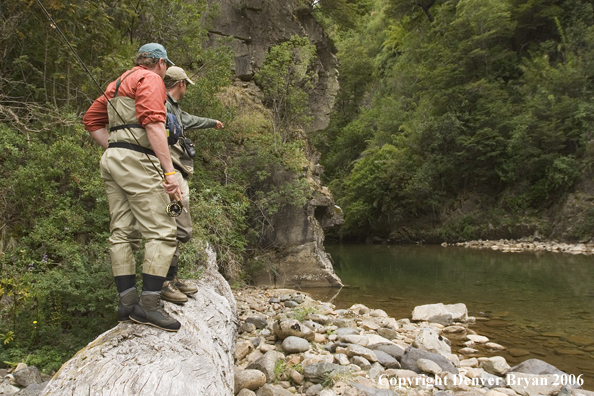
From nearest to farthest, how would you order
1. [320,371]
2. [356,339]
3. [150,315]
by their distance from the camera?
1. [150,315]
2. [320,371]
3. [356,339]

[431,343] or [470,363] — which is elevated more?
[431,343]

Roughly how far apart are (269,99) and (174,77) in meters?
9.87

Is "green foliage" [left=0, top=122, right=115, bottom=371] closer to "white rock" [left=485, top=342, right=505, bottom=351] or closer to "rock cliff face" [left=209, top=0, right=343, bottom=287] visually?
"white rock" [left=485, top=342, right=505, bottom=351]

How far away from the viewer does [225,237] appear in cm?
859

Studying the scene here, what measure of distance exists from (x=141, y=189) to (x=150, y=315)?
840 mm

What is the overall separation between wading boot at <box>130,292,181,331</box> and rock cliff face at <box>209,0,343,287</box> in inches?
333

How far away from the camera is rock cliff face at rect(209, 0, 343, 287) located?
1153cm

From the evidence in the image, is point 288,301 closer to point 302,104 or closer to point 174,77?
point 174,77

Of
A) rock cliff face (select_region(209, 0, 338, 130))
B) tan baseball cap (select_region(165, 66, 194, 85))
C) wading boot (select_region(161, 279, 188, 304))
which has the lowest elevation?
wading boot (select_region(161, 279, 188, 304))

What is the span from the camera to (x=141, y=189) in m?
2.79

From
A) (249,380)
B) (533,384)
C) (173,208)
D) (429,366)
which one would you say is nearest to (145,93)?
(173,208)

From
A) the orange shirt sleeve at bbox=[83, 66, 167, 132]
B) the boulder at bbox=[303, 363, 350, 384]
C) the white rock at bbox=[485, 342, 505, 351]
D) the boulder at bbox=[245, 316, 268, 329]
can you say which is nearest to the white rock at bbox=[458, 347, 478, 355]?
the white rock at bbox=[485, 342, 505, 351]

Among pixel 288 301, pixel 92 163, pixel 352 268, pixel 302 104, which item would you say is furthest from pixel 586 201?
pixel 92 163

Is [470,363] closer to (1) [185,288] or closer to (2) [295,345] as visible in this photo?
(2) [295,345]
